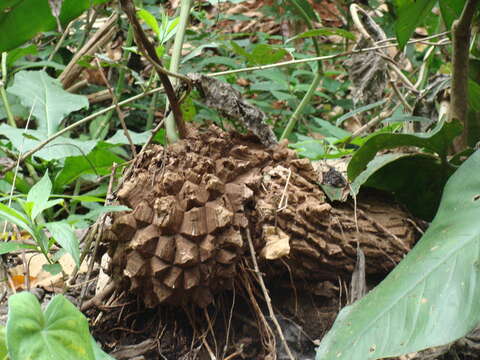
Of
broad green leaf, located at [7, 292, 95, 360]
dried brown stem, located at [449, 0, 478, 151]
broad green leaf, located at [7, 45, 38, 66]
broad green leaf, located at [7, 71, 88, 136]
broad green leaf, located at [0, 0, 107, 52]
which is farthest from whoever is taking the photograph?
broad green leaf, located at [7, 45, 38, 66]

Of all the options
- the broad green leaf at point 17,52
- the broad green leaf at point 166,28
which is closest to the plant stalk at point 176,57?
the broad green leaf at point 166,28

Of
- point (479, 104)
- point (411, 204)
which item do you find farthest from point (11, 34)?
point (479, 104)

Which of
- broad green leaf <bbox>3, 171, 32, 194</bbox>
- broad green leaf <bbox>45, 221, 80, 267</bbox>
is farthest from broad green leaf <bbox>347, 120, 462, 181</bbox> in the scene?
broad green leaf <bbox>3, 171, 32, 194</bbox>

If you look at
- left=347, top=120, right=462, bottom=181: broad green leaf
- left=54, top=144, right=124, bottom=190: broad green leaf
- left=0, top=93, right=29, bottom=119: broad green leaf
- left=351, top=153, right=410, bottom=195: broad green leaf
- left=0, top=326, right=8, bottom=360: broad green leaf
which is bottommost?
left=351, top=153, right=410, bottom=195: broad green leaf

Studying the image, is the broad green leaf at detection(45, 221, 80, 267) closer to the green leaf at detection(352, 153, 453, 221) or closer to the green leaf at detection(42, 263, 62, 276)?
the green leaf at detection(42, 263, 62, 276)

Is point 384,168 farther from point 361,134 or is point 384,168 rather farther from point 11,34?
point 11,34
